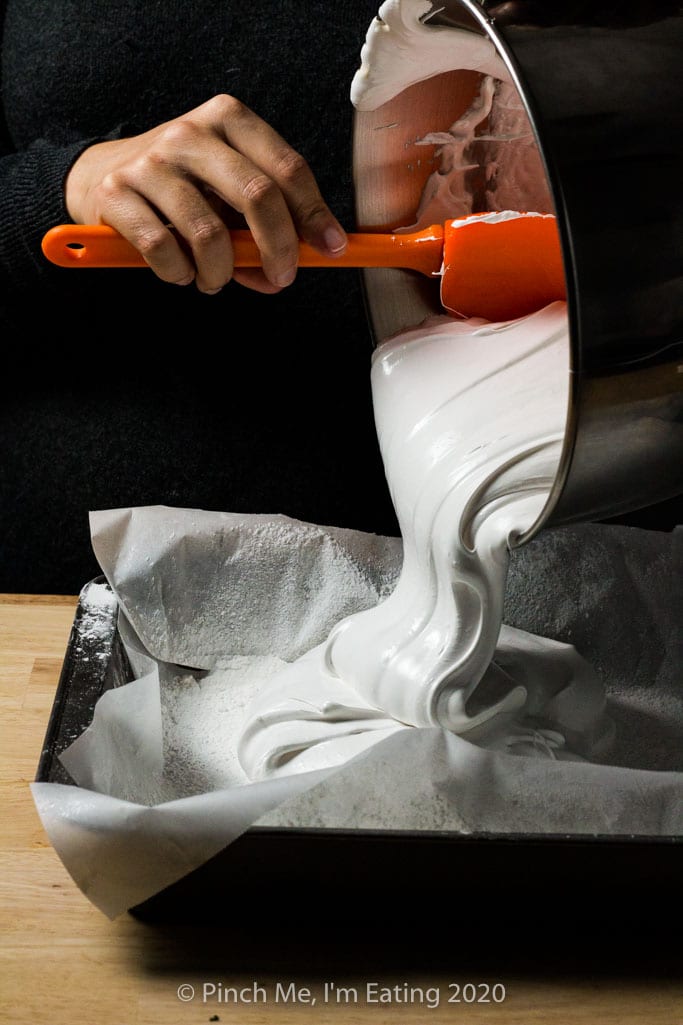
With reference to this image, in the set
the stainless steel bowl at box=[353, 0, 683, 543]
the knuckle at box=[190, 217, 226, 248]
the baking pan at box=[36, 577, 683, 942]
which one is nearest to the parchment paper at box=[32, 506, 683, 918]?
the baking pan at box=[36, 577, 683, 942]

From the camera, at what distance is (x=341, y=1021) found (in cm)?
54

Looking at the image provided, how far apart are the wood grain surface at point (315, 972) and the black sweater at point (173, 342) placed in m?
0.51

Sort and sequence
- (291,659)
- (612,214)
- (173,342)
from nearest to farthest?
(612,214), (291,659), (173,342)

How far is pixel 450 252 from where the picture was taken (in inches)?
27.3

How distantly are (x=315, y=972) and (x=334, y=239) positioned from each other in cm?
40

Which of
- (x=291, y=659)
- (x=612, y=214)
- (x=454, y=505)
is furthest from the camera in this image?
(x=291, y=659)

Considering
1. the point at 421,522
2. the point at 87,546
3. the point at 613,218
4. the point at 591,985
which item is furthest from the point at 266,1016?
the point at 87,546

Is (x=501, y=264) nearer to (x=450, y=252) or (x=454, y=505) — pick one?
(x=450, y=252)

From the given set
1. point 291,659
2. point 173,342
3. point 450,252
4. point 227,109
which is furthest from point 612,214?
point 173,342

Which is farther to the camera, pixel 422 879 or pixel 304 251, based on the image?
pixel 304 251

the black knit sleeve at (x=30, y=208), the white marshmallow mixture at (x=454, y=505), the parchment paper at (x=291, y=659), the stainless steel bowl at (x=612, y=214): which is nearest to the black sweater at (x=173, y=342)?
the black knit sleeve at (x=30, y=208)

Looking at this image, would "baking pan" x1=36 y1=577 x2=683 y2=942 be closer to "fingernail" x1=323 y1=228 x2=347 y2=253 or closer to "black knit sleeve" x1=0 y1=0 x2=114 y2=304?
"fingernail" x1=323 y1=228 x2=347 y2=253

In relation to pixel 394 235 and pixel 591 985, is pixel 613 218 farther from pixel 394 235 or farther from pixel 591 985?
pixel 591 985

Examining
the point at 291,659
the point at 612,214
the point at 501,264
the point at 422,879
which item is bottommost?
the point at 291,659
